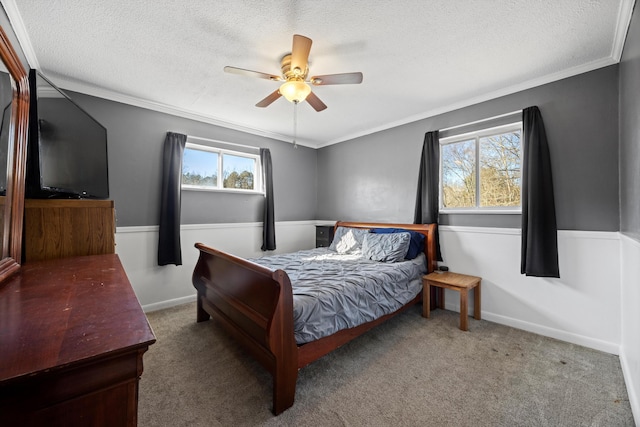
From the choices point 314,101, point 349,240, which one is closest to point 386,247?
point 349,240

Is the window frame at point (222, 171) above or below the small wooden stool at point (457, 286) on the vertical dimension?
above

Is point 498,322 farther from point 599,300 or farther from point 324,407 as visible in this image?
point 324,407

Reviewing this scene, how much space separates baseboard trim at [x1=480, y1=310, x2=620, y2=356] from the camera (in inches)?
88.0

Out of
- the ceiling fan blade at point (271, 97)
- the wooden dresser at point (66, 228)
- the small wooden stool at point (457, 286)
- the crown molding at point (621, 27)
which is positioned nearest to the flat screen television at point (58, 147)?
the wooden dresser at point (66, 228)

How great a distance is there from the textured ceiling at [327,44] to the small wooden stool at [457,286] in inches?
79.1

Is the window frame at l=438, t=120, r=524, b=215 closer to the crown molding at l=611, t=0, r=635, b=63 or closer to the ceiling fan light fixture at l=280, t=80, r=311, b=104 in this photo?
the crown molding at l=611, t=0, r=635, b=63

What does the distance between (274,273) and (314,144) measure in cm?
371

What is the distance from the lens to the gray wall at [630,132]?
5.46ft

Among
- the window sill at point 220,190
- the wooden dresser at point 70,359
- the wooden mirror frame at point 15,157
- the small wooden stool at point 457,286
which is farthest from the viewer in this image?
the window sill at point 220,190

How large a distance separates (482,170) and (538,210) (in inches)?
30.5

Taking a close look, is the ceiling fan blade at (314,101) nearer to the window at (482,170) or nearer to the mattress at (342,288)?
the mattress at (342,288)

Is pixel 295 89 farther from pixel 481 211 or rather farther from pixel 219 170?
pixel 481 211

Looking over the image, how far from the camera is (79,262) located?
4.90 feet

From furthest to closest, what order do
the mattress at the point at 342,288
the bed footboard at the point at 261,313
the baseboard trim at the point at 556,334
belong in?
the baseboard trim at the point at 556,334 < the mattress at the point at 342,288 < the bed footboard at the point at 261,313
